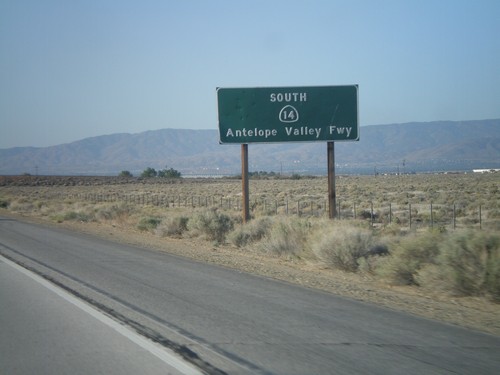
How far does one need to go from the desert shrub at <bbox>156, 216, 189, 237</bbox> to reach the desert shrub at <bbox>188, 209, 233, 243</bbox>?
1208mm

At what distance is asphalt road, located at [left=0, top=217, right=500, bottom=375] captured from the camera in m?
6.77

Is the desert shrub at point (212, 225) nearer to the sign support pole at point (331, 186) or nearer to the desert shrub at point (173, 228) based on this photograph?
the desert shrub at point (173, 228)

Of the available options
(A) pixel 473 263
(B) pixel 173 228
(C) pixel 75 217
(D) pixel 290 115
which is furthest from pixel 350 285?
(C) pixel 75 217

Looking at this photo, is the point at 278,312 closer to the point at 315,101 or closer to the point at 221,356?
the point at 221,356

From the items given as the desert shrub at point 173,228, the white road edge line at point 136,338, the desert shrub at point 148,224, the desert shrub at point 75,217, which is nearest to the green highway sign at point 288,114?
the desert shrub at point 173,228

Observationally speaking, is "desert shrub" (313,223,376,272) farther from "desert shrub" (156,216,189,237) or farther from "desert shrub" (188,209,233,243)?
"desert shrub" (156,216,189,237)

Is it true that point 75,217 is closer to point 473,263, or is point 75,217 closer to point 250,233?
point 250,233

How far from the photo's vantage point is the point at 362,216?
33.3m

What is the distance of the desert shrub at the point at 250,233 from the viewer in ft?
71.6

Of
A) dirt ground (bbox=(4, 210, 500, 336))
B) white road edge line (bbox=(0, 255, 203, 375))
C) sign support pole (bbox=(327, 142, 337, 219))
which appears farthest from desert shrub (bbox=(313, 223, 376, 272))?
white road edge line (bbox=(0, 255, 203, 375))

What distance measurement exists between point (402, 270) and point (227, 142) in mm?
10706

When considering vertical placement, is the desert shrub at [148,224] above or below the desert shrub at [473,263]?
below

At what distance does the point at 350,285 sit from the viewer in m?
13.0

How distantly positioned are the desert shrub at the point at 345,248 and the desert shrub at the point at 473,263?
343 cm
